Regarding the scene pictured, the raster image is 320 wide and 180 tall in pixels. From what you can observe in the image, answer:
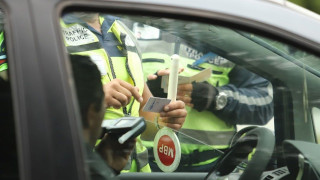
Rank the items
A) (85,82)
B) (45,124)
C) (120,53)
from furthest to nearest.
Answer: (120,53), (85,82), (45,124)

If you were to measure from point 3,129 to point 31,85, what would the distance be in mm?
131

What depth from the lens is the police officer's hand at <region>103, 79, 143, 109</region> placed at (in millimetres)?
2006

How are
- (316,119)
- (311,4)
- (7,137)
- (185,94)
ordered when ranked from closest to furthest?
(7,137), (316,119), (185,94), (311,4)

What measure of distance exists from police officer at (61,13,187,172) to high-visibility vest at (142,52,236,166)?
3cm

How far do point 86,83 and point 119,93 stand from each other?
0.38 m

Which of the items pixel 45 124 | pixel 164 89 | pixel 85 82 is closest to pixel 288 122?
pixel 164 89

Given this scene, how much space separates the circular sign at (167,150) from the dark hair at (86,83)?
43cm

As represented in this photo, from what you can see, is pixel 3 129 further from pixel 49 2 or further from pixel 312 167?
pixel 312 167

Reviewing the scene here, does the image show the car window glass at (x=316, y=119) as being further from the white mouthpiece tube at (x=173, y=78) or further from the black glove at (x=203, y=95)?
the white mouthpiece tube at (x=173, y=78)

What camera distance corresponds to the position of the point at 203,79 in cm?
212

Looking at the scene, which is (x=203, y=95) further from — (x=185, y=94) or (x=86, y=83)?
(x=86, y=83)

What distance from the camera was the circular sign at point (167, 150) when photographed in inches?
90.5

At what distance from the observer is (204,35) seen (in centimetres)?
198

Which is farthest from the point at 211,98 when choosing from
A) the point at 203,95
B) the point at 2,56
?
the point at 2,56
